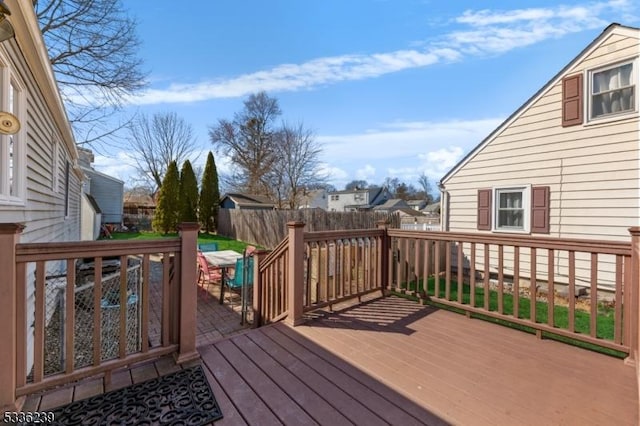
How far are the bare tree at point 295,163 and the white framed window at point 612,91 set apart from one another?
1427cm

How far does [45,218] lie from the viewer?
432 centimetres

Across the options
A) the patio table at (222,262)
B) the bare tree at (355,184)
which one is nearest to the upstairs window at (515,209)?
the patio table at (222,262)

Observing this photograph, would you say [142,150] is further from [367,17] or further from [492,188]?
[492,188]

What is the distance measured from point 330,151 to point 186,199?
354 inches

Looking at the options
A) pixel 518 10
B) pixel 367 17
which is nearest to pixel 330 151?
pixel 367 17

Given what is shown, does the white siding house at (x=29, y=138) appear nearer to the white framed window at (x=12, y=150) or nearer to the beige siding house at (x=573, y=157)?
the white framed window at (x=12, y=150)

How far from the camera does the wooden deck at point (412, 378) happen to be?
1835 millimetres

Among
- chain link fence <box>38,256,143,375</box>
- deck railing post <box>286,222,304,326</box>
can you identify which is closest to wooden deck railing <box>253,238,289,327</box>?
deck railing post <box>286,222,304,326</box>

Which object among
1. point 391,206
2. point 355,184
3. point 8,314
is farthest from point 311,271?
point 355,184

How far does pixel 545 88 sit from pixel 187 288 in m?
7.77

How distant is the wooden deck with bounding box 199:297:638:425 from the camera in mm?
1835

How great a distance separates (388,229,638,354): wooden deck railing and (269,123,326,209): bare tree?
12.7 meters

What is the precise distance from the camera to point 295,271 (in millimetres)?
3260

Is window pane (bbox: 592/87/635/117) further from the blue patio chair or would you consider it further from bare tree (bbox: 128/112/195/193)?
bare tree (bbox: 128/112/195/193)
